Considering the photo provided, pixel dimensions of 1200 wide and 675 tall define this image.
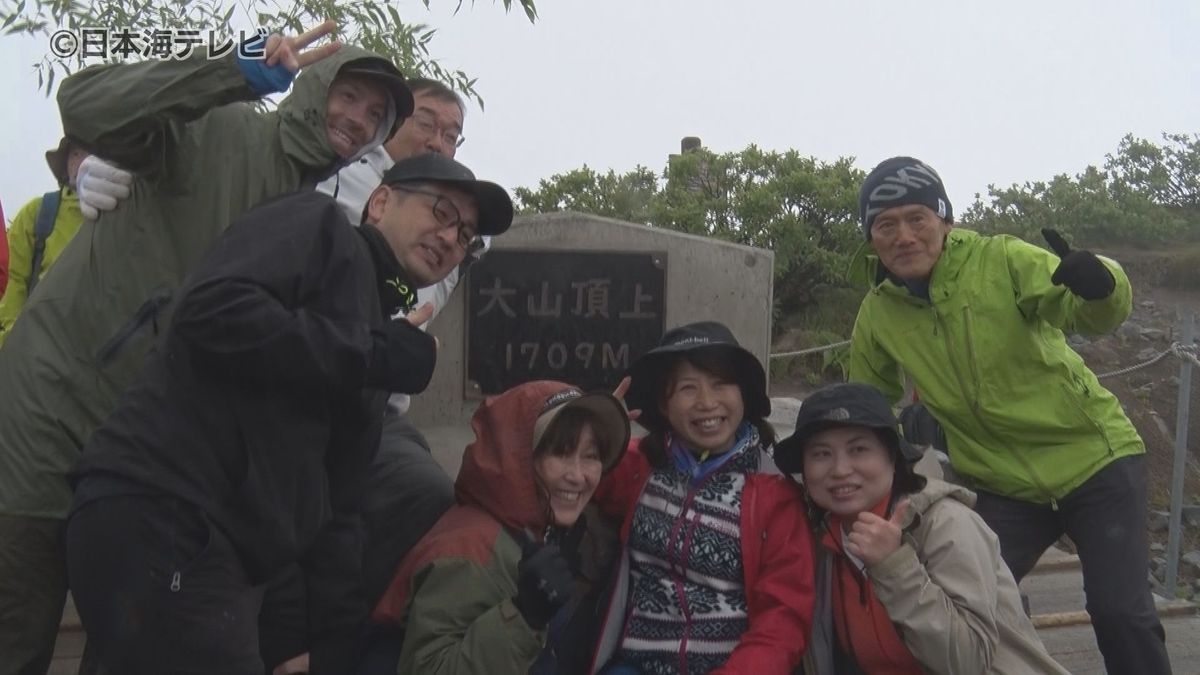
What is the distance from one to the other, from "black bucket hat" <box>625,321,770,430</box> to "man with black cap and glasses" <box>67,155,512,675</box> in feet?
3.03

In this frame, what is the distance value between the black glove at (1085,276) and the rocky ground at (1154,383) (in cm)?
363

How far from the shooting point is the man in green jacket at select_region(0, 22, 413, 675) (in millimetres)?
2328

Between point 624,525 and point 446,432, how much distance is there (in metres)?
1.46

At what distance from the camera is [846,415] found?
8.74ft

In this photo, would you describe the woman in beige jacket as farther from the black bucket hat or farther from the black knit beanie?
the black knit beanie

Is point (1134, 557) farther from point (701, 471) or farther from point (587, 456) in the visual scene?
point (587, 456)

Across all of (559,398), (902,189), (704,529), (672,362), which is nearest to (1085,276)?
(902,189)

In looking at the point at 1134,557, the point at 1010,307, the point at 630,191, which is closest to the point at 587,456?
the point at 1010,307

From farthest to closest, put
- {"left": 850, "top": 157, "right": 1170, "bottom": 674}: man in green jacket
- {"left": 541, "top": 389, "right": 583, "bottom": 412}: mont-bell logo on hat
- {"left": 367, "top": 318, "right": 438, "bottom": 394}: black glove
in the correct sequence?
{"left": 850, "top": 157, "right": 1170, "bottom": 674}: man in green jacket < {"left": 541, "top": 389, "right": 583, "bottom": 412}: mont-bell logo on hat < {"left": 367, "top": 318, "right": 438, "bottom": 394}: black glove

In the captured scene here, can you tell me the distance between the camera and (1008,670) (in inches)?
100

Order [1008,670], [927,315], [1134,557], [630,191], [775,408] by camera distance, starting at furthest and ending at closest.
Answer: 1. [630,191]
2. [775,408]
3. [927,315]
4. [1134,557]
5. [1008,670]

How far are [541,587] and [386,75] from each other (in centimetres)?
126

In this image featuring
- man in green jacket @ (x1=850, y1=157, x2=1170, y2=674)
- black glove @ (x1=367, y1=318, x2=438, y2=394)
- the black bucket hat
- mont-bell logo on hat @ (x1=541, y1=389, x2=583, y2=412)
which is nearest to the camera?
black glove @ (x1=367, y1=318, x2=438, y2=394)

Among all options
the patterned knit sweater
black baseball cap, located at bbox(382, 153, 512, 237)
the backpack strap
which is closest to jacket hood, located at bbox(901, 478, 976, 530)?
the patterned knit sweater
